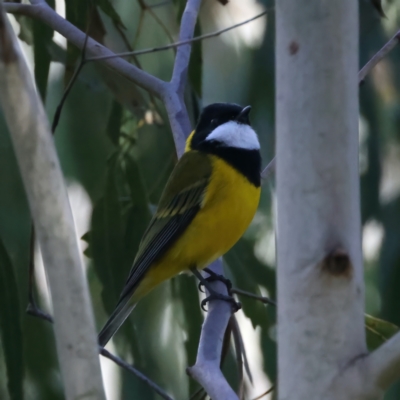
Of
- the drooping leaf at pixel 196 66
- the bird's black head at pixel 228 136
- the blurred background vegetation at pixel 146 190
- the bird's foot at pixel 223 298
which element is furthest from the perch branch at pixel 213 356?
the drooping leaf at pixel 196 66

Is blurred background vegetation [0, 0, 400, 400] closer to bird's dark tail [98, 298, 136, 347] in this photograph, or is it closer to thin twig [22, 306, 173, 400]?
bird's dark tail [98, 298, 136, 347]

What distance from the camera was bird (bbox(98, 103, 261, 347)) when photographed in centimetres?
170

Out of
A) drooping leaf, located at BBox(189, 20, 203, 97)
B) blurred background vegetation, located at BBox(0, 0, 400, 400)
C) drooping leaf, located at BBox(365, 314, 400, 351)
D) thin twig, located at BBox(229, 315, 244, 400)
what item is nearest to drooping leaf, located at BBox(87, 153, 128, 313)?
blurred background vegetation, located at BBox(0, 0, 400, 400)

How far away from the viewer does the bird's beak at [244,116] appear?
1.87 m

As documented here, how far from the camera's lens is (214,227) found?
1.73 metres

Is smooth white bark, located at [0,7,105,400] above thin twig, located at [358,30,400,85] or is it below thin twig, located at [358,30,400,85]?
below

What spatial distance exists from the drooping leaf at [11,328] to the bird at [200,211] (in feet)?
0.68

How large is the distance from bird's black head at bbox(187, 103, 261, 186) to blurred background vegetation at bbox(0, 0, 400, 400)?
0.05 meters

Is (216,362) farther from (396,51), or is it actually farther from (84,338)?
(396,51)

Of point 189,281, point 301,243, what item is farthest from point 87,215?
point 301,243

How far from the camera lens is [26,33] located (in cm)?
192

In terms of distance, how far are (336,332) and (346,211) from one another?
120mm

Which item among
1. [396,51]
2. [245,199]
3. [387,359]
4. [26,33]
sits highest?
[26,33]

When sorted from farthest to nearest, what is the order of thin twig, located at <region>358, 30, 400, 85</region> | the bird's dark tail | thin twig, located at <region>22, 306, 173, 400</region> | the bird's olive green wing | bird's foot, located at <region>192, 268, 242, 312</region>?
the bird's olive green wing < the bird's dark tail < bird's foot, located at <region>192, 268, 242, 312</region> < thin twig, located at <region>358, 30, 400, 85</region> < thin twig, located at <region>22, 306, 173, 400</region>
